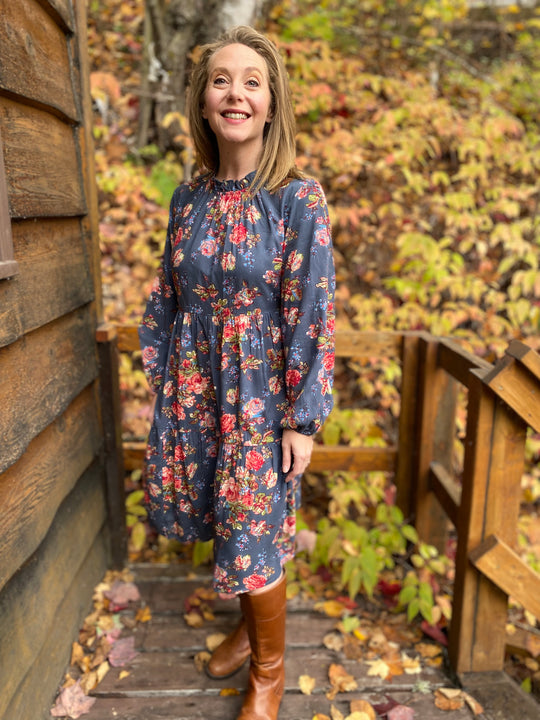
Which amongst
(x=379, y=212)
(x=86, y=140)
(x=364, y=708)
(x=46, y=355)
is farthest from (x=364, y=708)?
(x=379, y=212)

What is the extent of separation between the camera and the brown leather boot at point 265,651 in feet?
5.89

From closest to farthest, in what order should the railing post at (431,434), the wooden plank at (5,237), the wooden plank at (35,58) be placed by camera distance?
the wooden plank at (5,237), the wooden plank at (35,58), the railing post at (431,434)

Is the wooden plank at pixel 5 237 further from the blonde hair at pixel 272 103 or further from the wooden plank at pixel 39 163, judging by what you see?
the blonde hair at pixel 272 103

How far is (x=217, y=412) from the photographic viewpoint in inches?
69.4

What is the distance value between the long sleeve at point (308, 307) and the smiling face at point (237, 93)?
24 centimetres

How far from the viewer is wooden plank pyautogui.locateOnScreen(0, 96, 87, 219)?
4.87ft

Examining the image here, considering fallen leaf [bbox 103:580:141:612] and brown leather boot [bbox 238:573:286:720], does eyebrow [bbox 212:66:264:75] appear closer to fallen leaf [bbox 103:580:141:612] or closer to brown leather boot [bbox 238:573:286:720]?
brown leather boot [bbox 238:573:286:720]

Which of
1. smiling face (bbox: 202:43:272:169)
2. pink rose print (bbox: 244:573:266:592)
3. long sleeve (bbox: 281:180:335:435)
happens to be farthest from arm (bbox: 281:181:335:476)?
pink rose print (bbox: 244:573:266:592)

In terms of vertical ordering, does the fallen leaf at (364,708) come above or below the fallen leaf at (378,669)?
above

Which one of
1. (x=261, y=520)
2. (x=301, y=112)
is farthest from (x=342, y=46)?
(x=261, y=520)

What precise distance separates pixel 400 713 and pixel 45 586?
3.94ft

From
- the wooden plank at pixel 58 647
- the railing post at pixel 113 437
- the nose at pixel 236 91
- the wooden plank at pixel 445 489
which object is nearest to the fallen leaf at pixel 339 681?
the wooden plank at pixel 445 489

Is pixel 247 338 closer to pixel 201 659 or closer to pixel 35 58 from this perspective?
pixel 35 58

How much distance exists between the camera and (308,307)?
5.07ft
